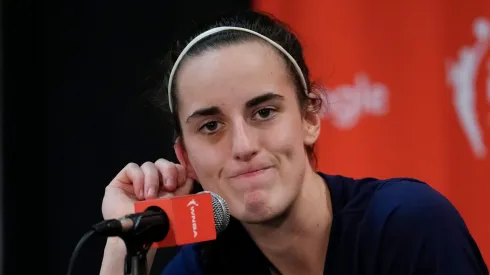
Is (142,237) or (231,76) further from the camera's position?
(231,76)

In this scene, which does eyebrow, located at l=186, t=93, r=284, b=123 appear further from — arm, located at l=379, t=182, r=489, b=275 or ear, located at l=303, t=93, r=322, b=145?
arm, located at l=379, t=182, r=489, b=275

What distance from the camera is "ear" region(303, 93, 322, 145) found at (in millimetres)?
1621

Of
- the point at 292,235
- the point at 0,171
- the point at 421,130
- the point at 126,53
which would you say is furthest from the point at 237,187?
the point at 0,171

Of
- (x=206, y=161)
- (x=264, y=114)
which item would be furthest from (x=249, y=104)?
(x=206, y=161)

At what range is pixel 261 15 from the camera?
1669 mm

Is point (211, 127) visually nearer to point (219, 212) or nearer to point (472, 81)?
point (219, 212)

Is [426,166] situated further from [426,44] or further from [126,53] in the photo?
[126,53]

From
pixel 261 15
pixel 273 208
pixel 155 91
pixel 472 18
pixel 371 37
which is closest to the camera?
pixel 273 208

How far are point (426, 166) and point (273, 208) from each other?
0.93 m

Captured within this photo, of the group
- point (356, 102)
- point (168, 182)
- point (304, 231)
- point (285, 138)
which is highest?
point (356, 102)

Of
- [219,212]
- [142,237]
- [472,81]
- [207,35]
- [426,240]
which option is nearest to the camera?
[142,237]

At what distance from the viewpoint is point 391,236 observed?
1.42 m

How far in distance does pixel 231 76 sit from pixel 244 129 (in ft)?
0.37

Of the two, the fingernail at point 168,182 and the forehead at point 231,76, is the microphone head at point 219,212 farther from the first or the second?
the fingernail at point 168,182
